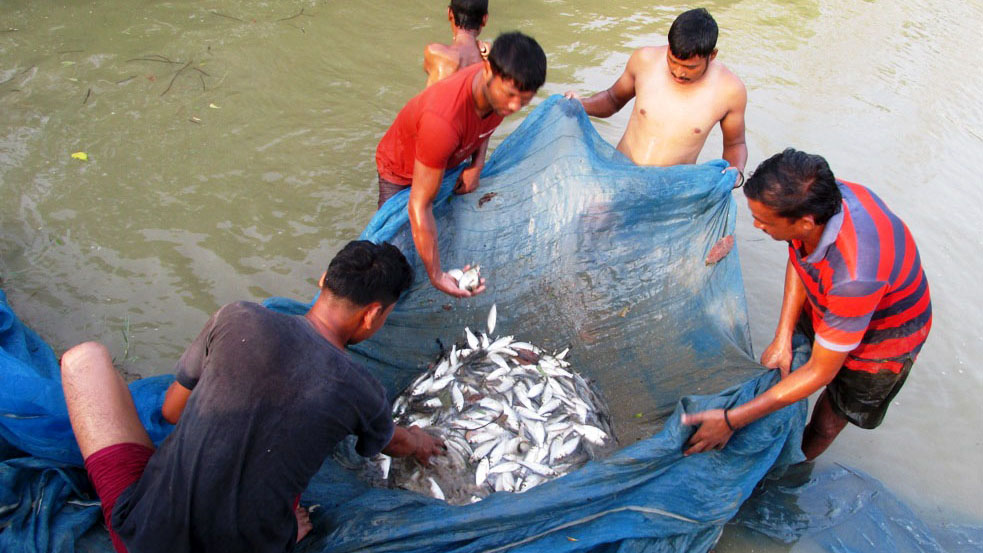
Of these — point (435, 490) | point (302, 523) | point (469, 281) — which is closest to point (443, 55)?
point (469, 281)

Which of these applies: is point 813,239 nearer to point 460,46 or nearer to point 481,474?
point 481,474

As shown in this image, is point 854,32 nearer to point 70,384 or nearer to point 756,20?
point 756,20

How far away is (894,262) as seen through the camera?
2.63 m

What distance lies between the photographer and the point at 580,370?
12.4 feet

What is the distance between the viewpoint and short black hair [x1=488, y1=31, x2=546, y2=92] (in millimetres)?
2805

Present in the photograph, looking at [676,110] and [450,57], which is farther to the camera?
[450,57]

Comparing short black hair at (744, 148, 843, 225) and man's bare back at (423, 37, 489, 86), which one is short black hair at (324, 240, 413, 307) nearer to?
short black hair at (744, 148, 843, 225)

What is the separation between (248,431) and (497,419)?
64.0 inches

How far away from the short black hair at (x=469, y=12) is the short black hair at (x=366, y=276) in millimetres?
2304

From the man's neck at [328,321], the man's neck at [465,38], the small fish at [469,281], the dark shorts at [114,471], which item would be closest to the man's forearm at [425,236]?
the small fish at [469,281]

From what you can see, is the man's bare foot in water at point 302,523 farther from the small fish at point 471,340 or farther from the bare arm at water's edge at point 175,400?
the small fish at point 471,340

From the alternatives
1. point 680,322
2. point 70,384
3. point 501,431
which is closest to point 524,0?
point 680,322

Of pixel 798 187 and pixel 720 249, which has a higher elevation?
pixel 798 187

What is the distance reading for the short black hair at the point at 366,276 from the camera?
2.37 meters
